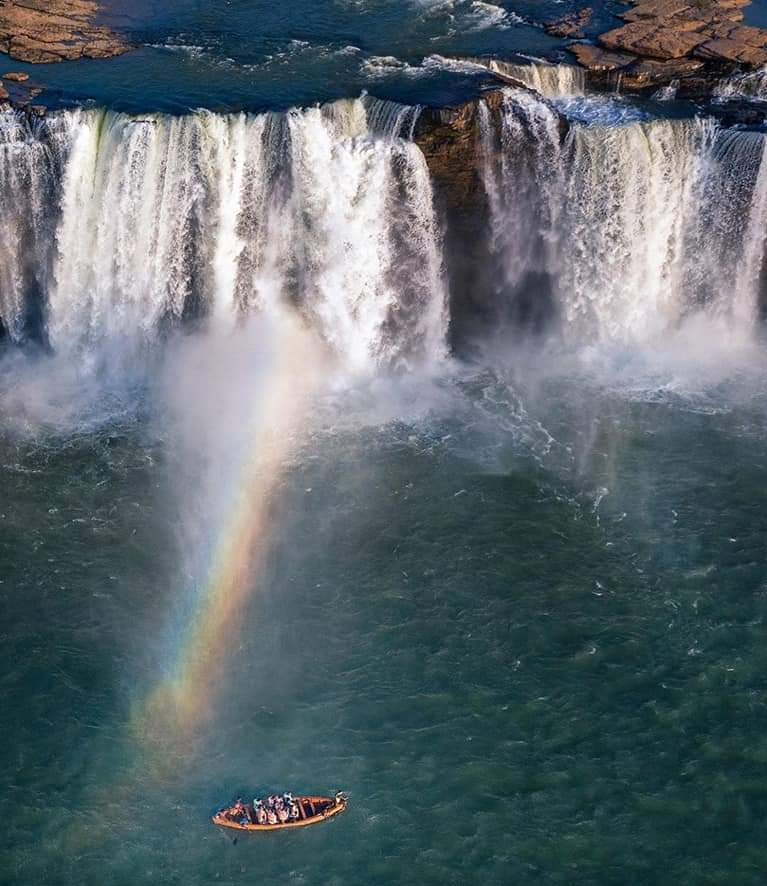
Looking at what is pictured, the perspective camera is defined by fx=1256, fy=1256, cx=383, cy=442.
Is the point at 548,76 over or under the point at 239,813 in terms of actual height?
over

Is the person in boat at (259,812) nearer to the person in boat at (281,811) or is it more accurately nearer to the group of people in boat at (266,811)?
the group of people in boat at (266,811)

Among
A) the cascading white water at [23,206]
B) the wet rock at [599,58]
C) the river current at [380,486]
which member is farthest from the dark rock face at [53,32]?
the wet rock at [599,58]

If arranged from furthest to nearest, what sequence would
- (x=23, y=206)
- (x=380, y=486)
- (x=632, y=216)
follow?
(x=23, y=206)
(x=632, y=216)
(x=380, y=486)

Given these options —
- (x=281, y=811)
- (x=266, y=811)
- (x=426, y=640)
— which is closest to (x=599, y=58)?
(x=426, y=640)

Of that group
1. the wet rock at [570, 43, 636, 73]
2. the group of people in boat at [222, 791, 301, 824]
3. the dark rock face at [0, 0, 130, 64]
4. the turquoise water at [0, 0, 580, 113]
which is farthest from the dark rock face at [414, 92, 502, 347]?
the group of people in boat at [222, 791, 301, 824]

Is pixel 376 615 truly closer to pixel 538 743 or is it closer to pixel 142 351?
pixel 538 743

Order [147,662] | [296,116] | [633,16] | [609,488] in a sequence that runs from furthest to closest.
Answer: [633,16] < [296,116] < [609,488] < [147,662]

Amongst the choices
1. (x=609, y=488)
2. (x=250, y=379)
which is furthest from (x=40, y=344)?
(x=609, y=488)

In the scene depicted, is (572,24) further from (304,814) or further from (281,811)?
(281,811)
